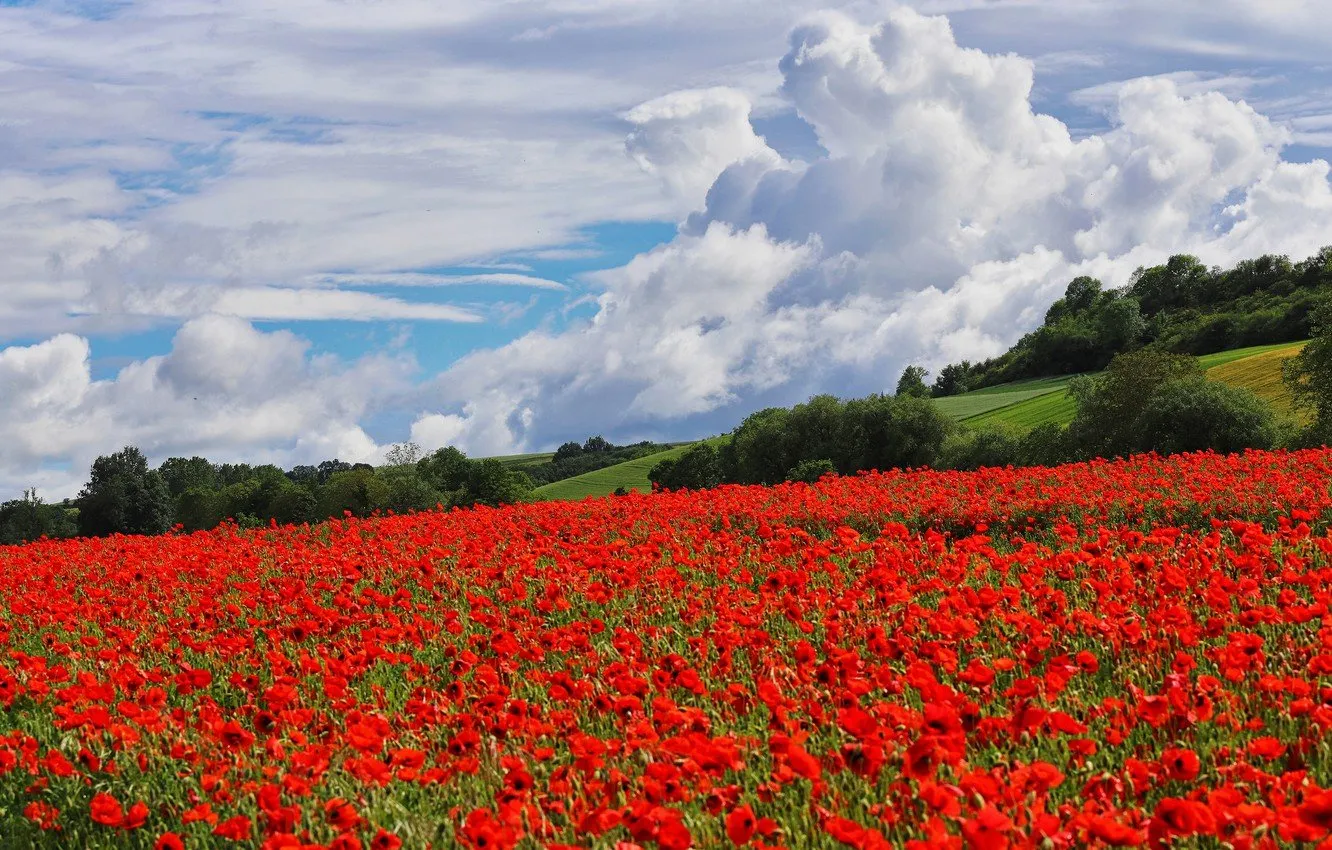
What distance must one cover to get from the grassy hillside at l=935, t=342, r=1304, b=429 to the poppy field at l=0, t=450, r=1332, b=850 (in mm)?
54174

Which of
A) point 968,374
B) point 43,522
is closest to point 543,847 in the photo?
point 43,522

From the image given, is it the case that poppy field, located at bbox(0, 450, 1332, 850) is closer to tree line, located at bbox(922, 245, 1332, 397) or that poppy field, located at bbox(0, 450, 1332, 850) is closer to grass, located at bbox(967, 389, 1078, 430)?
grass, located at bbox(967, 389, 1078, 430)

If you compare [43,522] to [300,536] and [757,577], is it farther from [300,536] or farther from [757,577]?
[757,577]

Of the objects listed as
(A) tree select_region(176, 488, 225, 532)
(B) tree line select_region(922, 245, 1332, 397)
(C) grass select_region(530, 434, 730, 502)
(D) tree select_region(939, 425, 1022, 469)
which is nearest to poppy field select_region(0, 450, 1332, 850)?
(D) tree select_region(939, 425, 1022, 469)

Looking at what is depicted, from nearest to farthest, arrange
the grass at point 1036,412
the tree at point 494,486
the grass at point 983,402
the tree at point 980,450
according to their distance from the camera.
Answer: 1. the tree at point 980,450
2. the tree at point 494,486
3. the grass at point 1036,412
4. the grass at point 983,402

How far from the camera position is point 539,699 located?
8703 mm

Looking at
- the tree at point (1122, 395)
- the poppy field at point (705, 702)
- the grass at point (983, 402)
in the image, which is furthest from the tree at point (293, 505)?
the poppy field at point (705, 702)

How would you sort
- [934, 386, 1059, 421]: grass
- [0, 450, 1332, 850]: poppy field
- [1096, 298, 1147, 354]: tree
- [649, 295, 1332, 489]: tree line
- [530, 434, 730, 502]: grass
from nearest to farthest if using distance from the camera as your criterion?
[0, 450, 1332, 850]: poppy field < [649, 295, 1332, 489]: tree line < [934, 386, 1059, 421]: grass < [530, 434, 730, 502]: grass < [1096, 298, 1147, 354]: tree

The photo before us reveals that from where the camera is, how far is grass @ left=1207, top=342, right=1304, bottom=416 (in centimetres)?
6988

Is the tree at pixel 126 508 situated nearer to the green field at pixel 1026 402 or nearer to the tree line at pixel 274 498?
the tree line at pixel 274 498

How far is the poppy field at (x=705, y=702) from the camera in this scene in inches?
210

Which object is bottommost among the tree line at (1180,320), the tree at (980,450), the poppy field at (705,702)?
the tree at (980,450)

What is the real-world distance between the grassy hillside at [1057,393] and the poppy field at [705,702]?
54.2m

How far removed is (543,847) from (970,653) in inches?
182
